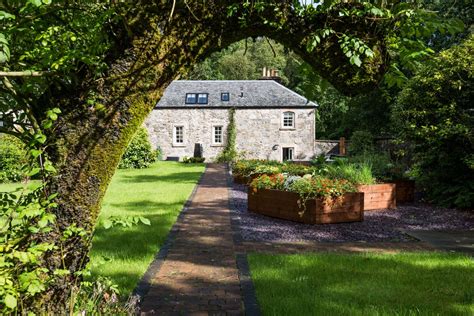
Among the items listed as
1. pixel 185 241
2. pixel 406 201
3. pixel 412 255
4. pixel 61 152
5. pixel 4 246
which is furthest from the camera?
pixel 406 201

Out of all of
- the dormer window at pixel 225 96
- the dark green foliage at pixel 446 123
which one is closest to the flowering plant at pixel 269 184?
the dark green foliage at pixel 446 123

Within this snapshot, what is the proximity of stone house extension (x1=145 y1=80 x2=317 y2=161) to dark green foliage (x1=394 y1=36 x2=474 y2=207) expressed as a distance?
2070 centimetres

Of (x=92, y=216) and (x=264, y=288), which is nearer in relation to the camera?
(x=92, y=216)

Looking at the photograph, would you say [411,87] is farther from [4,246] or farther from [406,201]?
[4,246]

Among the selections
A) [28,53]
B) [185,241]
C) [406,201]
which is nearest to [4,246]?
[28,53]

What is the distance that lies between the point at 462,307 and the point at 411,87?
31.9 ft

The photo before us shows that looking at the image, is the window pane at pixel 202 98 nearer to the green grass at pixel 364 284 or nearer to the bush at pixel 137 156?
the bush at pixel 137 156

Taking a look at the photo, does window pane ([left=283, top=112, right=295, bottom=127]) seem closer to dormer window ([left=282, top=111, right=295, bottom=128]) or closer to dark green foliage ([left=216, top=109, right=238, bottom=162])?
dormer window ([left=282, top=111, right=295, bottom=128])

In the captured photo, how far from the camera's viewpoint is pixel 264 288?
16.1 feet

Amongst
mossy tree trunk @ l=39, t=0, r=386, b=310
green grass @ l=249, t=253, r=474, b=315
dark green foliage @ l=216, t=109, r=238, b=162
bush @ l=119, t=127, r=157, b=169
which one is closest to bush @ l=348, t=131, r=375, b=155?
dark green foliage @ l=216, t=109, r=238, b=162

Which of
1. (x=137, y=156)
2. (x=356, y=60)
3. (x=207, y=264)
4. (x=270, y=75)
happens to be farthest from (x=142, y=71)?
(x=270, y=75)

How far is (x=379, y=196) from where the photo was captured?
11.3 meters

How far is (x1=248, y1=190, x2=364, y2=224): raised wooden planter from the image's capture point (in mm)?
9219

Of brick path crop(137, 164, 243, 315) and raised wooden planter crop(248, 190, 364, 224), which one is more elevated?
raised wooden planter crop(248, 190, 364, 224)
